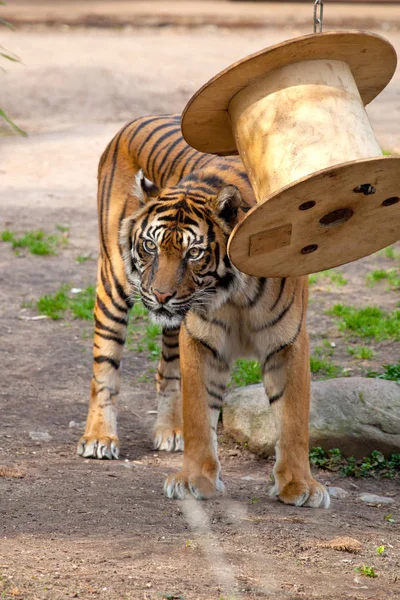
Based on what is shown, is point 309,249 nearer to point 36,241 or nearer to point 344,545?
point 344,545

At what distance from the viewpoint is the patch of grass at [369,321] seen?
648 centimetres

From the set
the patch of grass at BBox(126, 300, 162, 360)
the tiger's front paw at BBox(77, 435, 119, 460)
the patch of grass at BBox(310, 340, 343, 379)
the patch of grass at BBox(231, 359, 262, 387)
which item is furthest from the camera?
the patch of grass at BBox(126, 300, 162, 360)

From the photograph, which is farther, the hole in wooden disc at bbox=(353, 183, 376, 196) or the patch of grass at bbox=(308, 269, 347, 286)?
the patch of grass at bbox=(308, 269, 347, 286)

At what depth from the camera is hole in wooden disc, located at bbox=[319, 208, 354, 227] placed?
323 cm

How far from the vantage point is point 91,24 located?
1642cm

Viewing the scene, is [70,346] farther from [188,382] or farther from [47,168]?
[47,168]

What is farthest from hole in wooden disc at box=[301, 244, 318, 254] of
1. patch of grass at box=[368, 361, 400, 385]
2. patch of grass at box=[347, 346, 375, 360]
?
patch of grass at box=[347, 346, 375, 360]

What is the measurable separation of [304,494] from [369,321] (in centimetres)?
260

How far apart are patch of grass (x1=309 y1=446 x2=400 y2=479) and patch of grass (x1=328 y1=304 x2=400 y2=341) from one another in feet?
5.33

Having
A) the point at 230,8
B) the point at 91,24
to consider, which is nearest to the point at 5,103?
the point at 91,24

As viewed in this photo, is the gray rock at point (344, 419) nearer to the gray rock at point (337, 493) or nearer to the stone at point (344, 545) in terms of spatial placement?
the gray rock at point (337, 493)

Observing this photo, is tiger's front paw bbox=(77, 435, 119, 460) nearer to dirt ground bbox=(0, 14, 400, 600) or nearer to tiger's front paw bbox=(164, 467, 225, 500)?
dirt ground bbox=(0, 14, 400, 600)

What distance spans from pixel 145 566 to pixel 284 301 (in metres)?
1.34

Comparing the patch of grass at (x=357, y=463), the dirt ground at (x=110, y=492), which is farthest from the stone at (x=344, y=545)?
the patch of grass at (x=357, y=463)
